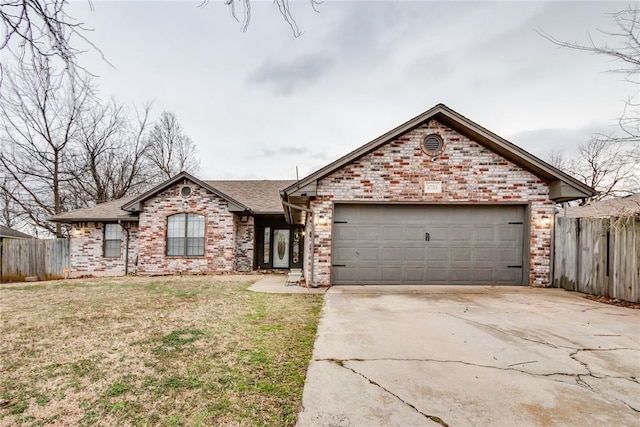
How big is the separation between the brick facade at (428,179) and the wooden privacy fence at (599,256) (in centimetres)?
47

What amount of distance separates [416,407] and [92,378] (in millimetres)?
3142

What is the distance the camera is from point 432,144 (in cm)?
826

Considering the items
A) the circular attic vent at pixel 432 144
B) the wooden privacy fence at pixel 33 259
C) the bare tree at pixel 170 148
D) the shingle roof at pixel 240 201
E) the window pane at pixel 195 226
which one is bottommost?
the wooden privacy fence at pixel 33 259

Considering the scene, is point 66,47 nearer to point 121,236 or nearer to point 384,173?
point 384,173

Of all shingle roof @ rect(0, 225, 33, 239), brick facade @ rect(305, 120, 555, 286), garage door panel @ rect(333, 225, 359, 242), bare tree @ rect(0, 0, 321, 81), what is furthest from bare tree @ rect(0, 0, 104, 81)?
shingle roof @ rect(0, 225, 33, 239)

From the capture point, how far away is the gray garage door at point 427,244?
827 centimetres

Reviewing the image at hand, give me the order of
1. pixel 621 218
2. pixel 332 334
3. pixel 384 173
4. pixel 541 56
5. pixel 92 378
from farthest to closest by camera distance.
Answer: pixel 384 173
pixel 621 218
pixel 541 56
pixel 332 334
pixel 92 378

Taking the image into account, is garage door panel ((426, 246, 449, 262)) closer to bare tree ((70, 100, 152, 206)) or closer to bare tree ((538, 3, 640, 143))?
bare tree ((538, 3, 640, 143))

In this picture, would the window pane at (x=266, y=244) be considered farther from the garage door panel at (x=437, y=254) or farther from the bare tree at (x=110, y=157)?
the bare tree at (x=110, y=157)

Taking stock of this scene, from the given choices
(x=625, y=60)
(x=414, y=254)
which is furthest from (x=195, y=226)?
(x=625, y=60)

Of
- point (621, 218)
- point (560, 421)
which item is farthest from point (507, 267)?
point (560, 421)

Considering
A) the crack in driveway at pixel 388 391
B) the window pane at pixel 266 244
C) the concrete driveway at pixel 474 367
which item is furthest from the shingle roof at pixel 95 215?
the crack in driveway at pixel 388 391

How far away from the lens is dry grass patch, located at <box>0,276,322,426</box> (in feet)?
7.82

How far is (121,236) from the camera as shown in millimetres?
13242
